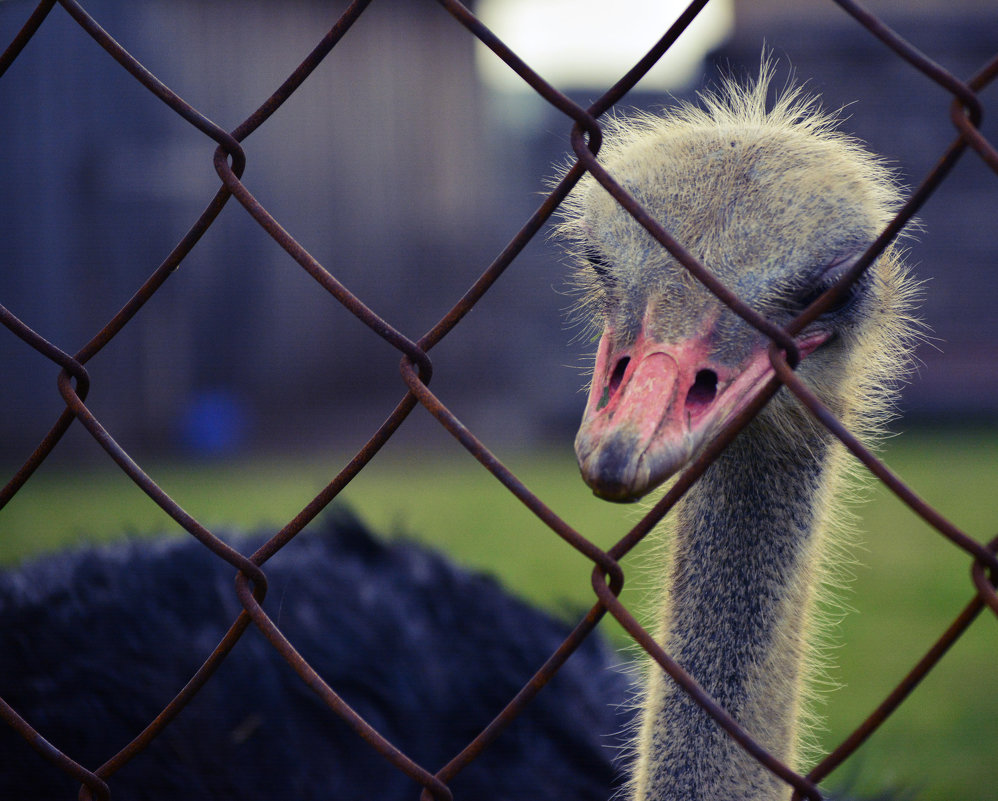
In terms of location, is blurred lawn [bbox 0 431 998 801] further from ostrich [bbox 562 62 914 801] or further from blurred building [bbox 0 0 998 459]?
ostrich [bbox 562 62 914 801]

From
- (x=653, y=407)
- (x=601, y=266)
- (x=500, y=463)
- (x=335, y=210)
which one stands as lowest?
(x=500, y=463)

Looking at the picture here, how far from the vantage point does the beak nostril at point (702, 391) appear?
1058 millimetres

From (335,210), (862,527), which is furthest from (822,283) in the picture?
(335,210)

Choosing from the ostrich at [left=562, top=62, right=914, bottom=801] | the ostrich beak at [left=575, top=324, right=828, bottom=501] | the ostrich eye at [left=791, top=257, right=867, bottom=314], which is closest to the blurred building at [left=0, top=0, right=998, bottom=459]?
the ostrich at [left=562, top=62, right=914, bottom=801]

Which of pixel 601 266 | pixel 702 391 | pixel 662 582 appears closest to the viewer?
pixel 702 391

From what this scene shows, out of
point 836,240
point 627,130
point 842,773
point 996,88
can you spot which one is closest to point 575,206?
point 627,130

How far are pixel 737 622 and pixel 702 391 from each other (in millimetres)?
445

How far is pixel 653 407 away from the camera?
3.25 ft

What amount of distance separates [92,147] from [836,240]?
25.2ft

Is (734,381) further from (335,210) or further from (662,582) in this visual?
(335,210)

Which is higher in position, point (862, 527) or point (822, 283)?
point (862, 527)

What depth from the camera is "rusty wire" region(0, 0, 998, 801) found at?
740 mm

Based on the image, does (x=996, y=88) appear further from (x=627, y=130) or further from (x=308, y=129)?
(x=627, y=130)

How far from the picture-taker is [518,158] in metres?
8.62
